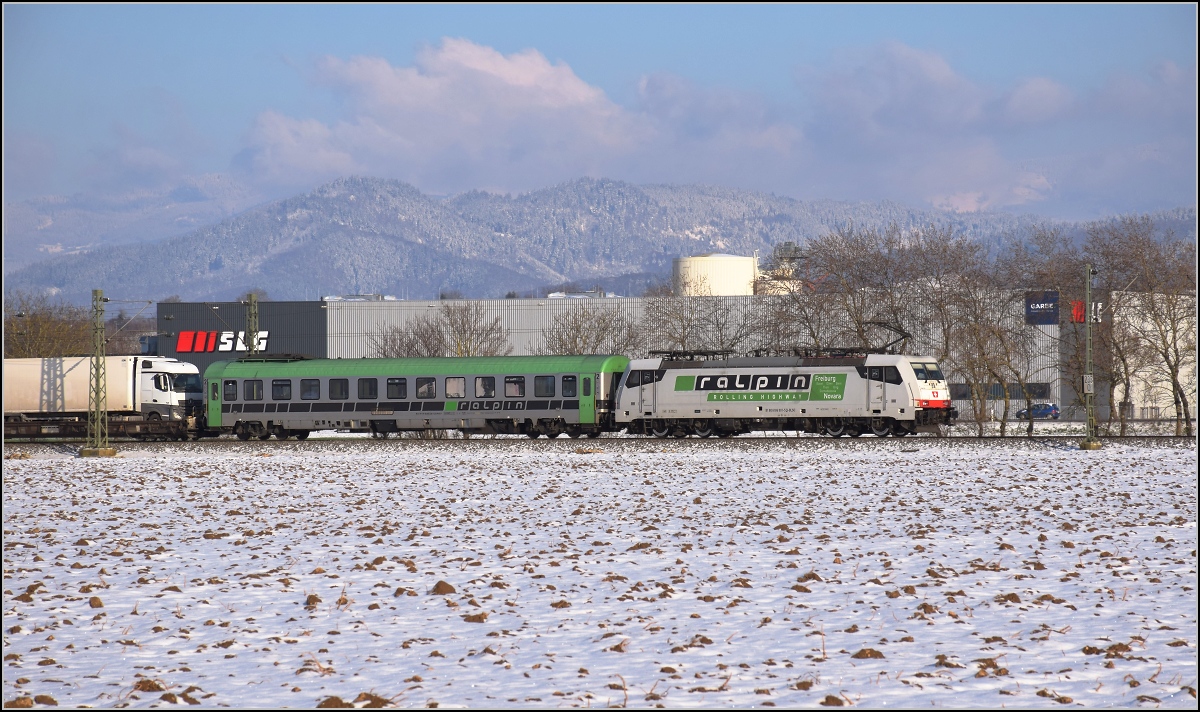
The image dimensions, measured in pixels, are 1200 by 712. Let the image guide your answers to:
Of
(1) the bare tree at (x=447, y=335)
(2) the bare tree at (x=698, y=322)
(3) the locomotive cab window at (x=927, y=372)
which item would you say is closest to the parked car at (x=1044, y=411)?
(2) the bare tree at (x=698, y=322)

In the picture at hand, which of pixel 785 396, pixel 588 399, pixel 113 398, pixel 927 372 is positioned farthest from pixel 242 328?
pixel 927 372

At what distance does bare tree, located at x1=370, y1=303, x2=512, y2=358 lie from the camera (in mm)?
75500

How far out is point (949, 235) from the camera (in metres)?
56.4

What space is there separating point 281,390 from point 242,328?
45.3 meters

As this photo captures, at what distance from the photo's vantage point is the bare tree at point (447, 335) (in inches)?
2972

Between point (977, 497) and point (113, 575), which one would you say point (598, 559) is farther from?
point (977, 497)

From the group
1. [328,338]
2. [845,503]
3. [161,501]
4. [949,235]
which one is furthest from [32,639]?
[328,338]

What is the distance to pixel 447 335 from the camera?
3118 inches

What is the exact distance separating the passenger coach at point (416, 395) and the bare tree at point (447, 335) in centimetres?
2833

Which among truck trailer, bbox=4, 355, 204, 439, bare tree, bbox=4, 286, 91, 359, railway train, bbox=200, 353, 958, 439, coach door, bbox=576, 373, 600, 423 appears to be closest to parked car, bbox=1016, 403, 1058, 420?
railway train, bbox=200, 353, 958, 439

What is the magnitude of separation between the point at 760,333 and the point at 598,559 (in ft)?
184

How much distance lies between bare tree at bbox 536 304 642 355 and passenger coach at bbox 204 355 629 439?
82.8 feet

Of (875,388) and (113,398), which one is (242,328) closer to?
(113,398)

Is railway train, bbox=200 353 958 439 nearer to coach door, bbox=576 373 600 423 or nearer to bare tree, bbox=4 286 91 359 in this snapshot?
coach door, bbox=576 373 600 423
